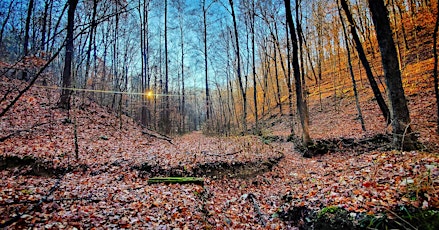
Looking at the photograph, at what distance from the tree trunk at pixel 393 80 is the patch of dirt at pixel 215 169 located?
171 inches

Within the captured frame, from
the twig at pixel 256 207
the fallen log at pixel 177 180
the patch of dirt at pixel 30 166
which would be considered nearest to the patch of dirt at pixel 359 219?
the twig at pixel 256 207

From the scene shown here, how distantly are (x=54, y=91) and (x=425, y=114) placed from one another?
22.8 m

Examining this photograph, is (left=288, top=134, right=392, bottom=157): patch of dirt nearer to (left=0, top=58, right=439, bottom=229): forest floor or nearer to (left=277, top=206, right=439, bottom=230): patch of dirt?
(left=0, top=58, right=439, bottom=229): forest floor

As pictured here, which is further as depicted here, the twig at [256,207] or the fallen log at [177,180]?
the fallen log at [177,180]

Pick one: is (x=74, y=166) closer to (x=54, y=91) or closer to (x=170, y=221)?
(x=170, y=221)

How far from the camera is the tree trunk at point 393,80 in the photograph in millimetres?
5875

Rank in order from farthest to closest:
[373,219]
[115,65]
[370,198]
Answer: [115,65] < [370,198] < [373,219]

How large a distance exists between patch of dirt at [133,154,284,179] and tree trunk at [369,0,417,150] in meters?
4.35

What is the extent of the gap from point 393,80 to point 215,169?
637 cm

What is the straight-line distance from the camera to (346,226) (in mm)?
3652

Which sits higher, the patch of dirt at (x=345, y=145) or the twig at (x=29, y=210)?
the patch of dirt at (x=345, y=145)

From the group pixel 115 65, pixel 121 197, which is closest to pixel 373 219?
pixel 121 197

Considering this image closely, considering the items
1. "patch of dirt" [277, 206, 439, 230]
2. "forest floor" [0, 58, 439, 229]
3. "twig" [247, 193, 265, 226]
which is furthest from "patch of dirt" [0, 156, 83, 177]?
"patch of dirt" [277, 206, 439, 230]

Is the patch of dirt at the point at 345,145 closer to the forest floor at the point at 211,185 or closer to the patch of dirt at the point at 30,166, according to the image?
the forest floor at the point at 211,185
